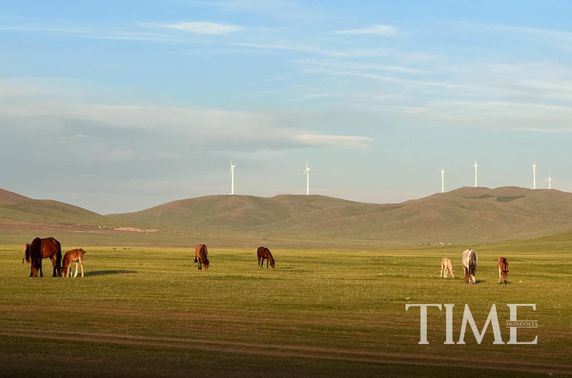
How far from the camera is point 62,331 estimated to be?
74.8 feet

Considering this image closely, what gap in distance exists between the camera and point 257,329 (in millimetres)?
23875

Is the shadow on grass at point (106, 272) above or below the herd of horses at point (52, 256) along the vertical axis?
below

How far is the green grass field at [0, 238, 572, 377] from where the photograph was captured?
18.3 meters

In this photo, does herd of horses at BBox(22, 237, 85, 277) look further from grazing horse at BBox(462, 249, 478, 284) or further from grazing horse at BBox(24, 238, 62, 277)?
grazing horse at BBox(462, 249, 478, 284)

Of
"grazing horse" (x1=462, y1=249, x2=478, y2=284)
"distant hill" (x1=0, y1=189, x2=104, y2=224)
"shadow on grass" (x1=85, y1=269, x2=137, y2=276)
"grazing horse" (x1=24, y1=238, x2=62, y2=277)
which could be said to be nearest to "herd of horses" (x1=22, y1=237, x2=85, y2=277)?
"grazing horse" (x1=24, y1=238, x2=62, y2=277)

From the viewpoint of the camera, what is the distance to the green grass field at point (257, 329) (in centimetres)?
1828

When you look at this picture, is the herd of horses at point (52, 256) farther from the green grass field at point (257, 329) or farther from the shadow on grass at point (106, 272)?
the shadow on grass at point (106, 272)

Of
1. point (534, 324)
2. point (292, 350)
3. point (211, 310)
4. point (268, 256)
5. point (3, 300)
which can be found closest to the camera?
point (292, 350)

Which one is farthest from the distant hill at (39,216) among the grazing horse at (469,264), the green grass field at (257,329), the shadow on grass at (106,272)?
the green grass field at (257,329)

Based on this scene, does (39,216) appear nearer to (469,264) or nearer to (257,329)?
(469,264)

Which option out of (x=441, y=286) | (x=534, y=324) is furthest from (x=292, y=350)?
(x=441, y=286)

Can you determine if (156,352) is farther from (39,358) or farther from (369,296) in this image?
Answer: (369,296)

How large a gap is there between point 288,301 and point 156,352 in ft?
40.3

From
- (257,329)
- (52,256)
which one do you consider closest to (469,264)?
(52,256)
